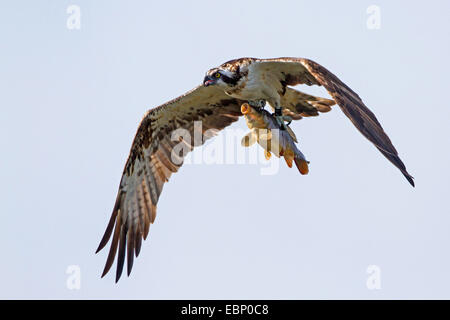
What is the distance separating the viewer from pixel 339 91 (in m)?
11.2

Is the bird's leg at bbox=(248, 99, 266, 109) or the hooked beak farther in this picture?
the bird's leg at bbox=(248, 99, 266, 109)

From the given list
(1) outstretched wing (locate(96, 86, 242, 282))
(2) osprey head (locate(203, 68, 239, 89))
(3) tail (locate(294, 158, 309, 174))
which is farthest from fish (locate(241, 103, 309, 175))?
(1) outstretched wing (locate(96, 86, 242, 282))

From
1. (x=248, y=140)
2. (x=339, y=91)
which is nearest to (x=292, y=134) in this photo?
(x=248, y=140)

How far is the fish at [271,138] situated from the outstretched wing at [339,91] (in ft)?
2.12

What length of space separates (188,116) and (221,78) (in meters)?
1.74

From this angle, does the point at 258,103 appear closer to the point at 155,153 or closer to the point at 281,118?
the point at 281,118

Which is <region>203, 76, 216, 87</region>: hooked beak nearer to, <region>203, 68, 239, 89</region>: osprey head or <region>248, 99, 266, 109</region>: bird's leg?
<region>203, 68, 239, 89</region>: osprey head

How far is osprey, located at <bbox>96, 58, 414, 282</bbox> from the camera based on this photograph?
505 inches

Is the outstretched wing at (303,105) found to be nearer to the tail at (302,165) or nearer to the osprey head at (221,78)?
the osprey head at (221,78)

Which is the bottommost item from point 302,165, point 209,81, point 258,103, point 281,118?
point 302,165

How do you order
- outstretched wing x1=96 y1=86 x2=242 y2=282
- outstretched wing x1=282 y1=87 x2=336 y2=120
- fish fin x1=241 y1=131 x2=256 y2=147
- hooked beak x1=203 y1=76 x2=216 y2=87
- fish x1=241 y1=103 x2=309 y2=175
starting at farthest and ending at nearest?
outstretched wing x1=96 y1=86 x2=242 y2=282 < outstretched wing x1=282 y1=87 x2=336 y2=120 < hooked beak x1=203 y1=76 x2=216 y2=87 < fish fin x1=241 y1=131 x2=256 y2=147 < fish x1=241 y1=103 x2=309 y2=175

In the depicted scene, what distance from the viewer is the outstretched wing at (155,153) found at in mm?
14148
